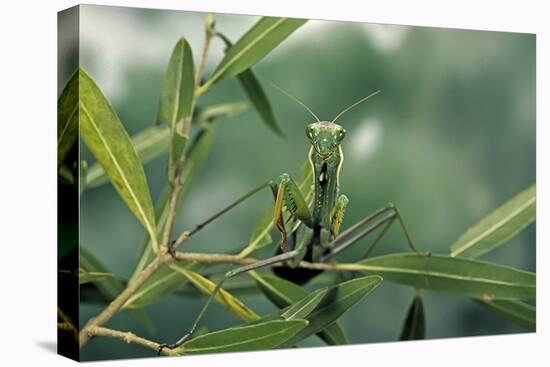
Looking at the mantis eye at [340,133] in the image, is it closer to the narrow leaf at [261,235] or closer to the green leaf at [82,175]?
the narrow leaf at [261,235]

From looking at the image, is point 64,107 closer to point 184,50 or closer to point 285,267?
point 184,50

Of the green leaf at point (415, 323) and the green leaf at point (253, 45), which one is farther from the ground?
the green leaf at point (253, 45)

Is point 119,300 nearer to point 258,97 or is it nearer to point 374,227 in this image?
point 258,97

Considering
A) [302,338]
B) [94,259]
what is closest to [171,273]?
[94,259]

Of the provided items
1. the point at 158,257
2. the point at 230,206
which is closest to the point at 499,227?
the point at 230,206

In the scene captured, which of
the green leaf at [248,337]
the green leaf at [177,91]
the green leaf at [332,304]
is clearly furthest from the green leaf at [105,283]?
the green leaf at [332,304]

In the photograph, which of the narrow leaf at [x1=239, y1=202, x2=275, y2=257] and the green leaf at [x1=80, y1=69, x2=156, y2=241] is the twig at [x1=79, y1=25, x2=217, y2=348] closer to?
the green leaf at [x1=80, y1=69, x2=156, y2=241]

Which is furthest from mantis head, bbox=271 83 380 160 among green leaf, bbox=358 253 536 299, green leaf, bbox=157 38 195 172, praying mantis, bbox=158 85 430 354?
green leaf, bbox=358 253 536 299
